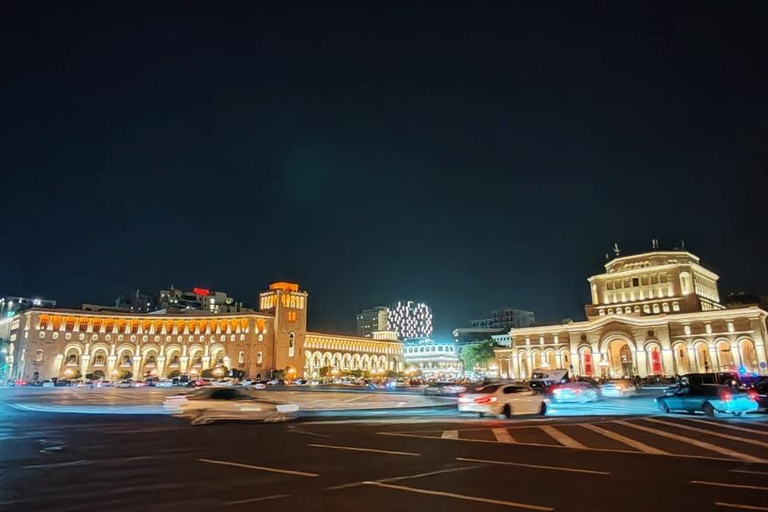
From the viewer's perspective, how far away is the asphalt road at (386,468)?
8.05 meters

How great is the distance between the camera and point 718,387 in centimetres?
2377

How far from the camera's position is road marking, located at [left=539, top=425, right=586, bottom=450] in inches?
556

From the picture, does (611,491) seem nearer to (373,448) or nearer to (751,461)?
(751,461)

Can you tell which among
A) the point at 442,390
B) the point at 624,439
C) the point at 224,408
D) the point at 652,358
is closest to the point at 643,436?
the point at 624,439

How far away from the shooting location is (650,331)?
3607 inches

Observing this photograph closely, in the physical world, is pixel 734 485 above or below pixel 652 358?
below

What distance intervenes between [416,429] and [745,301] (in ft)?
398

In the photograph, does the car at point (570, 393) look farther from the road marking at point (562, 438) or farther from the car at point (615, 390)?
the road marking at point (562, 438)

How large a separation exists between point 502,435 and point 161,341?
133 meters

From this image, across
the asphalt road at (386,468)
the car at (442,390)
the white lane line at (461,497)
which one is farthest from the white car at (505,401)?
the car at (442,390)

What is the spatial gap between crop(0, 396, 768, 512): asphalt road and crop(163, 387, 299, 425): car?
5.76ft

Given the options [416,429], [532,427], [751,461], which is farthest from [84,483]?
[532,427]

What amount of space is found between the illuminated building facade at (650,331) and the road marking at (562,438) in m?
77.1

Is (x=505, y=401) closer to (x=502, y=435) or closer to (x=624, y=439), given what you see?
(x=502, y=435)
